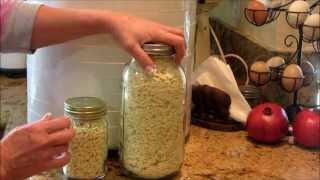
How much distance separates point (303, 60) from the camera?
1.09m

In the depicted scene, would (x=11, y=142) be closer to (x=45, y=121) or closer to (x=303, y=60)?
(x=45, y=121)

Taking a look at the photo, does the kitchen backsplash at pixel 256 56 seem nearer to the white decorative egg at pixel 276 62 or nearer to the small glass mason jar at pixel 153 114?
the white decorative egg at pixel 276 62

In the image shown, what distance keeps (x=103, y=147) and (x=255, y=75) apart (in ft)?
1.45

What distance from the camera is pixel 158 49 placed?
77 cm

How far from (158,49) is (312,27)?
372 millimetres

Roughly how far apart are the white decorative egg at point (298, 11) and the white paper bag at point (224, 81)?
0.17 meters

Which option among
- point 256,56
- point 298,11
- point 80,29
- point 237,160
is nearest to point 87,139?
point 80,29

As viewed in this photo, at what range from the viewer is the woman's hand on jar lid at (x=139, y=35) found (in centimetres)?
77

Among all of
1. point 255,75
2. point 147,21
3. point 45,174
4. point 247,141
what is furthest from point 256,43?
point 45,174

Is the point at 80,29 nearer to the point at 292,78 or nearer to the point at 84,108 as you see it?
the point at 84,108

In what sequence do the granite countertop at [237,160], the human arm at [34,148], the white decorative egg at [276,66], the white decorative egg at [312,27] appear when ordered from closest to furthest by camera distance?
the human arm at [34,148] < the granite countertop at [237,160] < the white decorative egg at [312,27] < the white decorative egg at [276,66]

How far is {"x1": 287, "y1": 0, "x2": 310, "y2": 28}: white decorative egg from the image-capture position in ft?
3.29

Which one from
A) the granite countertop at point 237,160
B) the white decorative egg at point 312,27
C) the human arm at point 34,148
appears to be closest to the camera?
the human arm at point 34,148

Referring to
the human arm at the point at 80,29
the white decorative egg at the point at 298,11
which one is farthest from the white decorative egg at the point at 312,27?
the human arm at the point at 80,29
